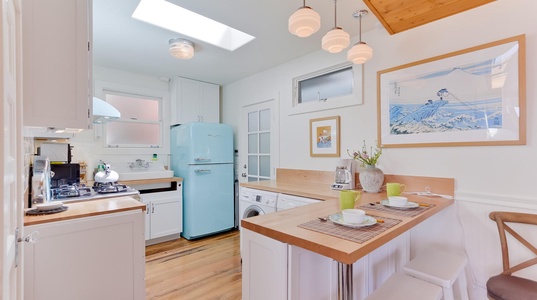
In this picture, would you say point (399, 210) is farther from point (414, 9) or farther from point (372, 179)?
point (414, 9)

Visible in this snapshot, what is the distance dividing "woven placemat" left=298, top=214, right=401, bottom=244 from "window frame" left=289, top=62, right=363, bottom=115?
1.54m

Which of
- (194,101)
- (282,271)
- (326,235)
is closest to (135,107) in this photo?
(194,101)

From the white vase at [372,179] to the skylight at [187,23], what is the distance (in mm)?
1729

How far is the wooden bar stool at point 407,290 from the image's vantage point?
120cm

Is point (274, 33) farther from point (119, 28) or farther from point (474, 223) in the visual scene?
point (474, 223)

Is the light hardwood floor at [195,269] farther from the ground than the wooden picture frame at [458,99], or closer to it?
closer to it

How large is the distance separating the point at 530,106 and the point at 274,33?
1997 millimetres

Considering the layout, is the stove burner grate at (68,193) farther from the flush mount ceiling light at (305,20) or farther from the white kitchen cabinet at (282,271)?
the flush mount ceiling light at (305,20)

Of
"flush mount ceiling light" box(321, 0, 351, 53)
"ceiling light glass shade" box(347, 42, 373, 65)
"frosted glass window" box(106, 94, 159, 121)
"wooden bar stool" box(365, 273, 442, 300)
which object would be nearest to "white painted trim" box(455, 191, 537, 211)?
"wooden bar stool" box(365, 273, 442, 300)

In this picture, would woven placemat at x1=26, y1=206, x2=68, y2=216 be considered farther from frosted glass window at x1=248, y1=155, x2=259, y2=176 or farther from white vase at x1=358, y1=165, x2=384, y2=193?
frosted glass window at x1=248, y1=155, x2=259, y2=176

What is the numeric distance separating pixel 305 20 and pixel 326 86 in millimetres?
1560

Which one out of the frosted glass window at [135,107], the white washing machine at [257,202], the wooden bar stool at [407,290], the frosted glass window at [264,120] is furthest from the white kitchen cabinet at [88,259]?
the frosted glass window at [135,107]

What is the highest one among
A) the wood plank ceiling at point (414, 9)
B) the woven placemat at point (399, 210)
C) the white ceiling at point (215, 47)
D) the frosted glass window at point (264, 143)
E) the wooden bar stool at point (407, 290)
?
the white ceiling at point (215, 47)

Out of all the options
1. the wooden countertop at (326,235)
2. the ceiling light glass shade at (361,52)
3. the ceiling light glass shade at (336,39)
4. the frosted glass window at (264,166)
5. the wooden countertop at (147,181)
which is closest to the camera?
the wooden countertop at (326,235)
